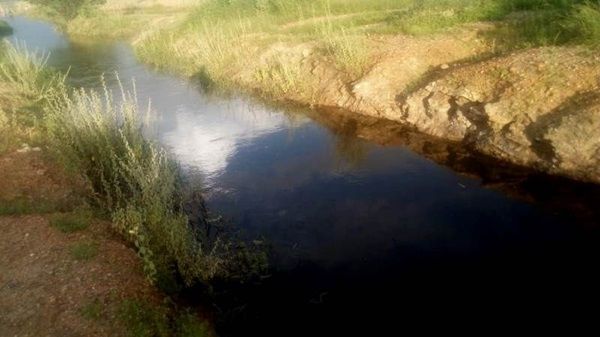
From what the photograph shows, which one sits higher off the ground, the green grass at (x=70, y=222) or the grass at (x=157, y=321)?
the green grass at (x=70, y=222)

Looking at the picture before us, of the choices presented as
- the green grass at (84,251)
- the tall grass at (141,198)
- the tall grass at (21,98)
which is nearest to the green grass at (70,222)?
the tall grass at (141,198)

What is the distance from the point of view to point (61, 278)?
7.02 m

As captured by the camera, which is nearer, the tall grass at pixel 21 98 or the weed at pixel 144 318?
the weed at pixel 144 318

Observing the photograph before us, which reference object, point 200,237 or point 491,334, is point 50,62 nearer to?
point 200,237

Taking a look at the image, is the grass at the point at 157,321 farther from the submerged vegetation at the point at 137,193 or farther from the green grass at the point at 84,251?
the green grass at the point at 84,251

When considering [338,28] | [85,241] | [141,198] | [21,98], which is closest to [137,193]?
[141,198]

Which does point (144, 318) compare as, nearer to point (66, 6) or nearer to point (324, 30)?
point (324, 30)

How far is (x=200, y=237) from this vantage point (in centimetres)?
884

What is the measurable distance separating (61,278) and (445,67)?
11.9 m

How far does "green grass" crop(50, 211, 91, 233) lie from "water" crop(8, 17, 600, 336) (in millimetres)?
2568

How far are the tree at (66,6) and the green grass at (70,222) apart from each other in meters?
37.6

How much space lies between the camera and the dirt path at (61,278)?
617cm

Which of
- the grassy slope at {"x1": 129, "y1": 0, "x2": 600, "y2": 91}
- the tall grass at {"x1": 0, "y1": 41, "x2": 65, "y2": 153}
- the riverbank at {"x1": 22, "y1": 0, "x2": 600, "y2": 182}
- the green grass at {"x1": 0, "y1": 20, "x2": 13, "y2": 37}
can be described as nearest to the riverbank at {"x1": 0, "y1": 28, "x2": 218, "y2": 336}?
the tall grass at {"x1": 0, "y1": 41, "x2": 65, "y2": 153}

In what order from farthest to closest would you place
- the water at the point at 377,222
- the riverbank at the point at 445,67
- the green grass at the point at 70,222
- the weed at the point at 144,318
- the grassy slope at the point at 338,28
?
the grassy slope at the point at 338,28 < the riverbank at the point at 445,67 < the green grass at the point at 70,222 < the water at the point at 377,222 < the weed at the point at 144,318
